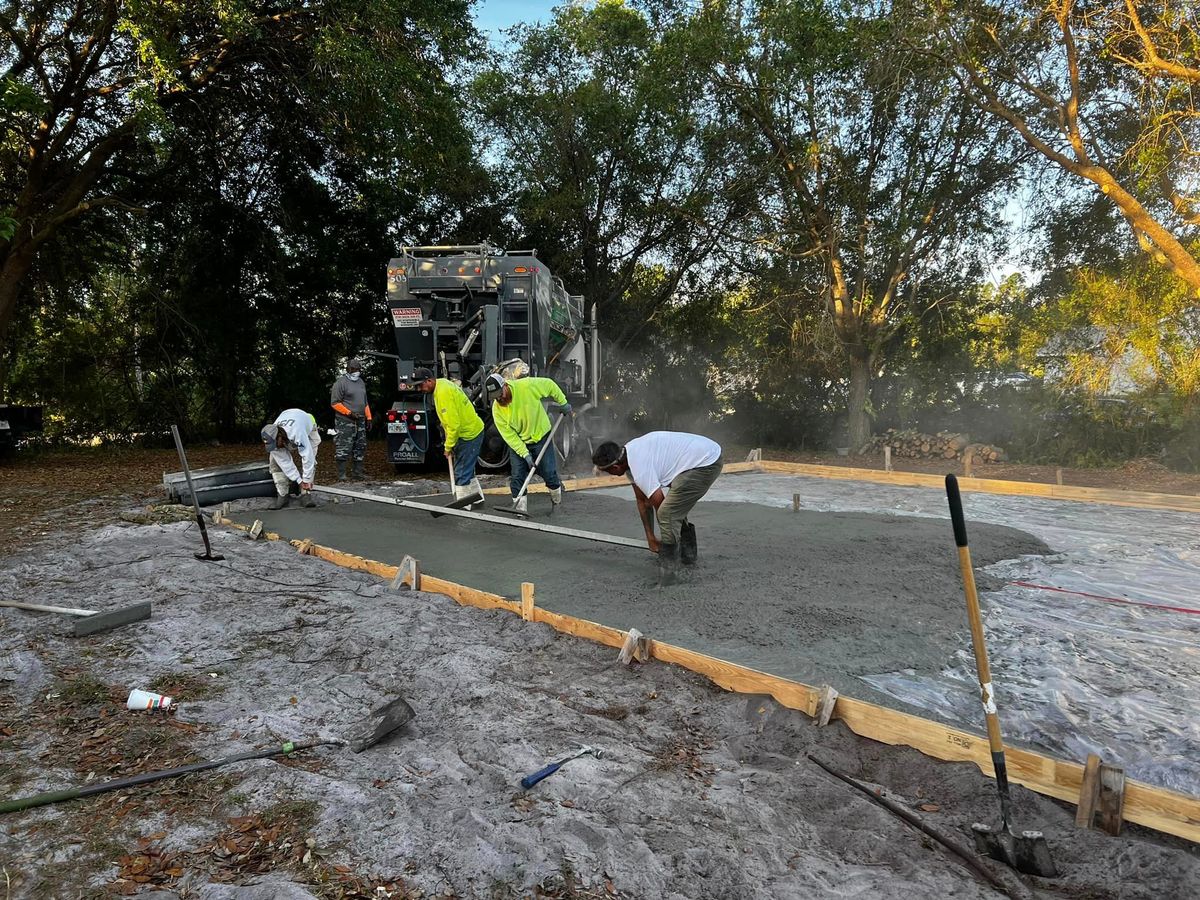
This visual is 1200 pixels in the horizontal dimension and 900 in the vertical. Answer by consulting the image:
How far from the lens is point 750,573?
4672 mm

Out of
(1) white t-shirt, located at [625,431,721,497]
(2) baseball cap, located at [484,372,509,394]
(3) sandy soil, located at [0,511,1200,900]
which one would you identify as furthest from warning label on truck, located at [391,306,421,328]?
(3) sandy soil, located at [0,511,1200,900]

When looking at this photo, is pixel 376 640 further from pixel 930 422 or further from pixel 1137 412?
pixel 930 422

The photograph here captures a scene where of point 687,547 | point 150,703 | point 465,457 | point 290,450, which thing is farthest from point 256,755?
point 290,450

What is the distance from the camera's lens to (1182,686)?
9.47ft

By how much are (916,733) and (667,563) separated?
7.18 ft

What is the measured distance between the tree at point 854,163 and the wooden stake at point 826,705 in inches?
379

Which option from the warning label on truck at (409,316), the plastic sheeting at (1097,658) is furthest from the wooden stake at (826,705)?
the warning label on truck at (409,316)

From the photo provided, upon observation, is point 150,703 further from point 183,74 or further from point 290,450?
point 183,74

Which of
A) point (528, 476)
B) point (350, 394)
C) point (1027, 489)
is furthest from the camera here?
point (350, 394)

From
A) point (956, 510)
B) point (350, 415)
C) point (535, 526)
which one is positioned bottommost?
point (535, 526)

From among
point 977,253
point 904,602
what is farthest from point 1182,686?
point 977,253

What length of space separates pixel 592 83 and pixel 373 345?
7639 millimetres

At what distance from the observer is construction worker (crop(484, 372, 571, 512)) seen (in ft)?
21.4

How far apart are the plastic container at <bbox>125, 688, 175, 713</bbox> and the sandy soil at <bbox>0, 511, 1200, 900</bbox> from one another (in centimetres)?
4
